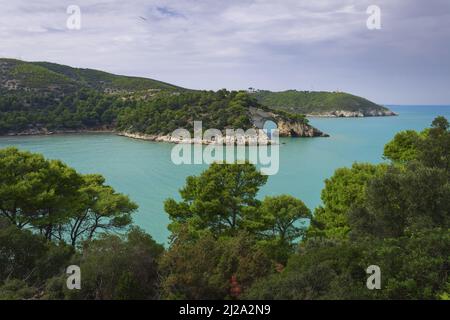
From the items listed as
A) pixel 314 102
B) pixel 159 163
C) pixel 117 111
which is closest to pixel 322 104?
pixel 314 102

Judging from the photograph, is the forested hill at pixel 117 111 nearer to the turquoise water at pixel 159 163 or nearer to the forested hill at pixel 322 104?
the turquoise water at pixel 159 163

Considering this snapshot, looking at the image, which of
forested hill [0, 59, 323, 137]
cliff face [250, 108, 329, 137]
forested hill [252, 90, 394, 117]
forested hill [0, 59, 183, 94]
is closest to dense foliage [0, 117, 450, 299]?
forested hill [0, 59, 323, 137]

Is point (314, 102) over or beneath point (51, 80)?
beneath

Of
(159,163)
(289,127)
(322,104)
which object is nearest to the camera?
(159,163)

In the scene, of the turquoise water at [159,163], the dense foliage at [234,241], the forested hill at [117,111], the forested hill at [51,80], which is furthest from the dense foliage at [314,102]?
the dense foliage at [234,241]

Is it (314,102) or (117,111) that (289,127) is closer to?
(117,111)
